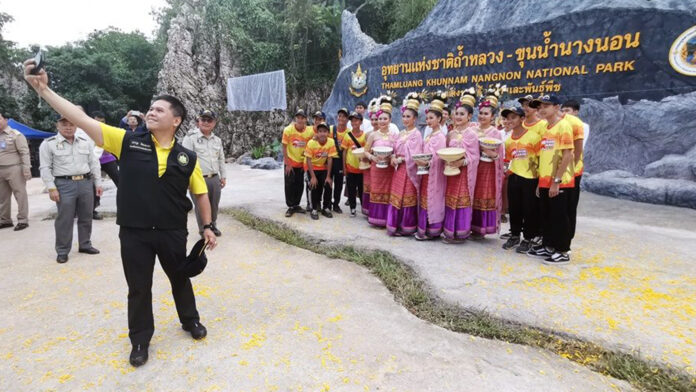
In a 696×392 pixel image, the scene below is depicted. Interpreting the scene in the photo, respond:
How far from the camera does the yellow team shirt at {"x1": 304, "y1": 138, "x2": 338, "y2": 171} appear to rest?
5.50 metres

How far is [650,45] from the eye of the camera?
7.05 metres

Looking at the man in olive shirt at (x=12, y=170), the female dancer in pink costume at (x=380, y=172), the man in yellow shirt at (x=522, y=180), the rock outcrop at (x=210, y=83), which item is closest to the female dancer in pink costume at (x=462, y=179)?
the man in yellow shirt at (x=522, y=180)

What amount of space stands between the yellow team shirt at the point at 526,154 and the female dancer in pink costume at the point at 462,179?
39 centimetres

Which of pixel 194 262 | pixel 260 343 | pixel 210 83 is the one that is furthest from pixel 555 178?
pixel 210 83

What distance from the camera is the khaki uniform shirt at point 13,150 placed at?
17.5 feet

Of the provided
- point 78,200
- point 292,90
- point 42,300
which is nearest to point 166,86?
point 292,90

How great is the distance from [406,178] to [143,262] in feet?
10.1

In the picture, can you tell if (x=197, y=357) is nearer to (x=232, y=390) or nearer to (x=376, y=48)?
(x=232, y=390)

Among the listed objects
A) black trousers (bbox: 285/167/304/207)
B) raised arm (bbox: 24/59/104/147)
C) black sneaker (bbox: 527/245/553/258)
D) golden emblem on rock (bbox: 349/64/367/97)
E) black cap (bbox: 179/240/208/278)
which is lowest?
black sneaker (bbox: 527/245/553/258)

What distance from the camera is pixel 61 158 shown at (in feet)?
13.5

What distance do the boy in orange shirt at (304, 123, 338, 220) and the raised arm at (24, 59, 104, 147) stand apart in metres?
3.48

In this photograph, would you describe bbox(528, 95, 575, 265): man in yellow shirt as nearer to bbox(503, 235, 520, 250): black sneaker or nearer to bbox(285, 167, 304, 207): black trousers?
bbox(503, 235, 520, 250): black sneaker

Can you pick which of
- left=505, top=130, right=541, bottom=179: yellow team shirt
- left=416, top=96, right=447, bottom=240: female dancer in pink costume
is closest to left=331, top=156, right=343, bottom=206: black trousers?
left=416, top=96, right=447, bottom=240: female dancer in pink costume

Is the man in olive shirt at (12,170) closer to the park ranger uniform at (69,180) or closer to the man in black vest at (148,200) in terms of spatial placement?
the park ranger uniform at (69,180)
